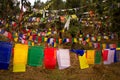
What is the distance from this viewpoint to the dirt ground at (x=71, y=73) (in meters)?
12.7

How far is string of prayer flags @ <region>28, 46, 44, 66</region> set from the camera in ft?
41.9

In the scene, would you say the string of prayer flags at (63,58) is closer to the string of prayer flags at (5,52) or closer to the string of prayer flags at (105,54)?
the string of prayer flags at (105,54)

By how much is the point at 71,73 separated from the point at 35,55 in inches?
90.9

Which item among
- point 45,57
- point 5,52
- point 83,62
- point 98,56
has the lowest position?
point 83,62

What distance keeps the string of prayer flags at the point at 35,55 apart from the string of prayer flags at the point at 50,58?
228mm

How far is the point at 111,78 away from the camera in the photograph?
1393cm

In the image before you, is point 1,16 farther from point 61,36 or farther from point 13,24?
point 61,36

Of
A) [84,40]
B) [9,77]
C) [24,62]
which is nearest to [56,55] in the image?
[24,62]

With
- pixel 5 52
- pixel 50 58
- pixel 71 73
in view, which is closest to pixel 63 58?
pixel 50 58

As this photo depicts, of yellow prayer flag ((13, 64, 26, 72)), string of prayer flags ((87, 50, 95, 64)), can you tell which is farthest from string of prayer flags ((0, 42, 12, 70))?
string of prayer flags ((87, 50, 95, 64))

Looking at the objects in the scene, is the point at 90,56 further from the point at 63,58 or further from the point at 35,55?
the point at 35,55

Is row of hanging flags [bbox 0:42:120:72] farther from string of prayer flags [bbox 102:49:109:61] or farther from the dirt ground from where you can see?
the dirt ground

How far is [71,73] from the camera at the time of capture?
14.2 m

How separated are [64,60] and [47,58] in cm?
110
